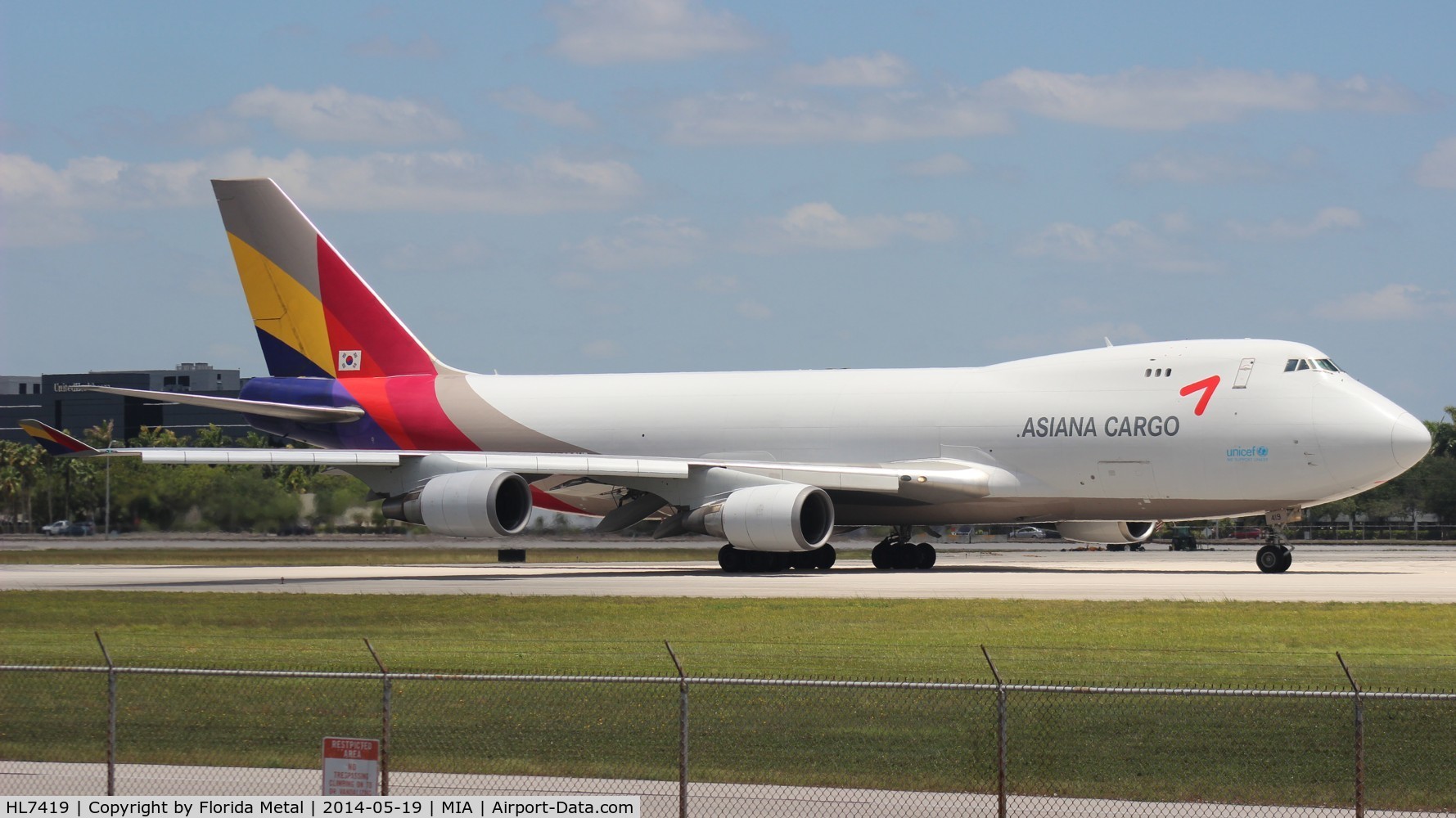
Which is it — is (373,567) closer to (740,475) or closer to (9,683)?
(740,475)

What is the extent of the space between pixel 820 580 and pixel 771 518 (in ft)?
6.75

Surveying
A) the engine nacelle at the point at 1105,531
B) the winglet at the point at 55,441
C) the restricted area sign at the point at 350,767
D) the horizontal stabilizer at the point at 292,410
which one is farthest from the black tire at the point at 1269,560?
the restricted area sign at the point at 350,767

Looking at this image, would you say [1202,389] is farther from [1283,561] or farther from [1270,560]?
[1283,561]

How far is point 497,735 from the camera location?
1583cm

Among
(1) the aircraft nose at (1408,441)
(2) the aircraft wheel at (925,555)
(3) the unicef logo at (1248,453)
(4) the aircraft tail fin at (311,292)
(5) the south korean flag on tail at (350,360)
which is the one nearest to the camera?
(1) the aircraft nose at (1408,441)

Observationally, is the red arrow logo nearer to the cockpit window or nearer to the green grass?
the cockpit window

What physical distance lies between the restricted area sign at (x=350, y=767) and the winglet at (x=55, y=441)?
84.6 feet

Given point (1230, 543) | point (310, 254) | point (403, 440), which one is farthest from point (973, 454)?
point (1230, 543)

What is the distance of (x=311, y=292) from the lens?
47.5m

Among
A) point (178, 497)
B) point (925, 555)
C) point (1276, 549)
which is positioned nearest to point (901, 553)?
point (925, 555)

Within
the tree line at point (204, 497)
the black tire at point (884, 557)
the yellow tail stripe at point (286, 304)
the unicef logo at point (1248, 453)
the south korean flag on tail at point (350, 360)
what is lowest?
the black tire at point (884, 557)

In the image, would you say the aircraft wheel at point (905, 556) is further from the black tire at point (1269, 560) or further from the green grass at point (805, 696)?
the green grass at point (805, 696)

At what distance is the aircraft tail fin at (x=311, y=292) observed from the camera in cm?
4719

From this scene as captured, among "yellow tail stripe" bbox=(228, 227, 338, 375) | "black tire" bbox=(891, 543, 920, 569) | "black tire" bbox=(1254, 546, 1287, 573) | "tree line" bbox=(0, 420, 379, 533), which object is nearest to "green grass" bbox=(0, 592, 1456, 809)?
"black tire" bbox=(1254, 546, 1287, 573)
